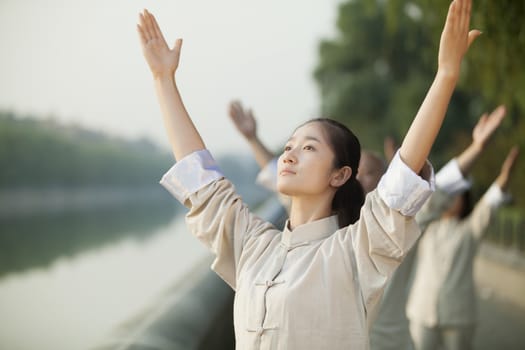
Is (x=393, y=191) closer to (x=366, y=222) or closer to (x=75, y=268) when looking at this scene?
(x=366, y=222)

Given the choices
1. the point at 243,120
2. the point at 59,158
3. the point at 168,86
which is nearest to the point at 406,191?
the point at 168,86

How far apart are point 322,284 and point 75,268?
26448 mm

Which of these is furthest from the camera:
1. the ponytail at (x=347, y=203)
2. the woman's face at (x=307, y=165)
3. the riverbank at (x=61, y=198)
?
the riverbank at (x=61, y=198)

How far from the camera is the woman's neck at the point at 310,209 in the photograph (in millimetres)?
1880

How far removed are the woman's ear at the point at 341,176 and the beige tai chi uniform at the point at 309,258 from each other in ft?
0.34

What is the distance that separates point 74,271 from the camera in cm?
2592

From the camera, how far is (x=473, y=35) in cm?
174

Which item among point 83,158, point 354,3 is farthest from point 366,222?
point 83,158

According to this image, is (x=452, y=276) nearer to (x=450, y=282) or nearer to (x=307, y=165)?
(x=450, y=282)

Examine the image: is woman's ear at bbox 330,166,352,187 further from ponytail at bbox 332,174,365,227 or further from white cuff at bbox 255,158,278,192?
white cuff at bbox 255,158,278,192

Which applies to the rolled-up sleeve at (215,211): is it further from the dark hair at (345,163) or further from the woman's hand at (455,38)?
the woman's hand at (455,38)

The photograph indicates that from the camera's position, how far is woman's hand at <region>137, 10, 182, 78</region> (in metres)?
1.96

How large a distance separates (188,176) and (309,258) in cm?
41

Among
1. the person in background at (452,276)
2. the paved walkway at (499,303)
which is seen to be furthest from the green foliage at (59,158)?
the person in background at (452,276)
